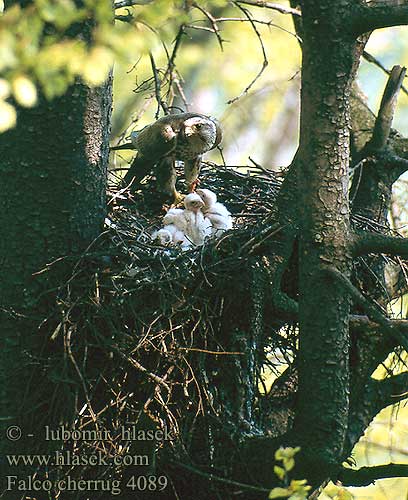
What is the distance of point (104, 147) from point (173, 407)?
49.7 inches

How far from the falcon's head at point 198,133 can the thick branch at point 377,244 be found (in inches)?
76.0

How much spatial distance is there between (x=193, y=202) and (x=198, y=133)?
0.49 metres

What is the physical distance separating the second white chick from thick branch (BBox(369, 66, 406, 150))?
0.88 m

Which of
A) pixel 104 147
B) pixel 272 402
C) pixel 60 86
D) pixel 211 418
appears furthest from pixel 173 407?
pixel 60 86

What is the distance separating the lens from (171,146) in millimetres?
5629

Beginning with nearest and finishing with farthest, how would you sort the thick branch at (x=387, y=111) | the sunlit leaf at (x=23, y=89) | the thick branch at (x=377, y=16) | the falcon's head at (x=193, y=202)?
1. the sunlit leaf at (x=23, y=89)
2. the thick branch at (x=377, y=16)
3. the thick branch at (x=387, y=111)
4. the falcon's head at (x=193, y=202)

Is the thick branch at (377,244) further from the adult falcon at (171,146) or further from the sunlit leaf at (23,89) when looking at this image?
the adult falcon at (171,146)

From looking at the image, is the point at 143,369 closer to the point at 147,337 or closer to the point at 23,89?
the point at 147,337

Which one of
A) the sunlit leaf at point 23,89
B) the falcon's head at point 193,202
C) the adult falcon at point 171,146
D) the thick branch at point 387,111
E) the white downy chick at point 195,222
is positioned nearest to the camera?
the sunlit leaf at point 23,89

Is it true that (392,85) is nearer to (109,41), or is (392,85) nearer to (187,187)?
(187,187)

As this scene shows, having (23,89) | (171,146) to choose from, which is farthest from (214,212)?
(23,89)

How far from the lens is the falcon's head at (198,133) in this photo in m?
5.67

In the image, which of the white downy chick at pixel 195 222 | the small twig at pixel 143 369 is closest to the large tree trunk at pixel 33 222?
the small twig at pixel 143 369

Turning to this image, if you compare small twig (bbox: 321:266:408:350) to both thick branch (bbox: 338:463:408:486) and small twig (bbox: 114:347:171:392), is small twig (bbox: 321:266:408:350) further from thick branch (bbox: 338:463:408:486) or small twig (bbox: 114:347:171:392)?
small twig (bbox: 114:347:171:392)
